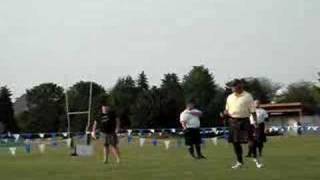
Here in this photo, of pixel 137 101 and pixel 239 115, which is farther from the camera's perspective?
pixel 137 101

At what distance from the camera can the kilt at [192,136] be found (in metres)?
22.7

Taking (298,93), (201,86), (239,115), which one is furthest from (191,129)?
(298,93)

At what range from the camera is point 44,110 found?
131m

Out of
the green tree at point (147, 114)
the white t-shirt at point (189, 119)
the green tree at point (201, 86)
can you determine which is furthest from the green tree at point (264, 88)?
the white t-shirt at point (189, 119)

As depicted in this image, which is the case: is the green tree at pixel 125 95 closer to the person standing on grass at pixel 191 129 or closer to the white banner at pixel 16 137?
the white banner at pixel 16 137

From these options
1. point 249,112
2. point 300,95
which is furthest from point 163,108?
point 249,112

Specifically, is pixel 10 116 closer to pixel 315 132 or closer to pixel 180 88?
pixel 180 88

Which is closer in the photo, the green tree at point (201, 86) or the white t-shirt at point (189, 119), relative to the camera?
the white t-shirt at point (189, 119)

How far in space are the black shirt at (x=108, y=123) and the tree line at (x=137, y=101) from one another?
83334 millimetres

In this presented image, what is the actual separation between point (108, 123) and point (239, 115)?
6471 millimetres

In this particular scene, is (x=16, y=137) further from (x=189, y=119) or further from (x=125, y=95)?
(x=125, y=95)

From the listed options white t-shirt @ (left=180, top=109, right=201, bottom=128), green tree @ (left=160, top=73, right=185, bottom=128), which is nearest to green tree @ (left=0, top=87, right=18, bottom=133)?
green tree @ (left=160, top=73, right=185, bottom=128)

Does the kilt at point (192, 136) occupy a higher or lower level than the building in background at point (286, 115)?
lower

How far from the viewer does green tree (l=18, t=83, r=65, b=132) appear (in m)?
126
